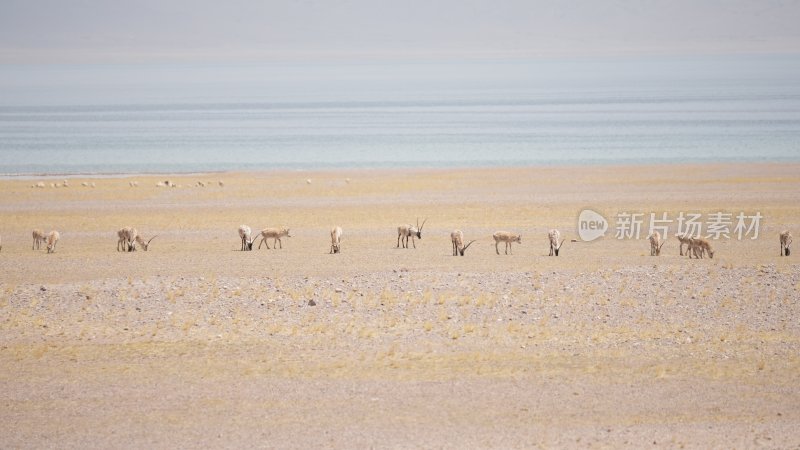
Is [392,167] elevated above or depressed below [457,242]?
above

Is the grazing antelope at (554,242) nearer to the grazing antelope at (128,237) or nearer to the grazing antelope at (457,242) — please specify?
the grazing antelope at (457,242)

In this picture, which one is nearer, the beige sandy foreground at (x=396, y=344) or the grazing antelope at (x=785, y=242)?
the beige sandy foreground at (x=396, y=344)

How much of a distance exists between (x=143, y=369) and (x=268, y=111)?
141713 mm

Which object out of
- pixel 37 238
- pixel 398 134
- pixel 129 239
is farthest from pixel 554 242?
pixel 398 134

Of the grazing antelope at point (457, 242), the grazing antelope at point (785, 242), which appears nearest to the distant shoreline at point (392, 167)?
the grazing antelope at point (457, 242)

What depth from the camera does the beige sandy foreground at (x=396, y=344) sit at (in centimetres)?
1490

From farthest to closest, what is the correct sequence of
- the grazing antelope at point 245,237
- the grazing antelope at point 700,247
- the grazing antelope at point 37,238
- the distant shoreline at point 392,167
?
the distant shoreline at point 392,167, the grazing antelope at point 37,238, the grazing antelope at point 245,237, the grazing antelope at point 700,247

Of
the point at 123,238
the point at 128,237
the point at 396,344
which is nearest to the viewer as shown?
the point at 396,344

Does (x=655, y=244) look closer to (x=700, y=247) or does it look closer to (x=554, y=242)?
(x=700, y=247)

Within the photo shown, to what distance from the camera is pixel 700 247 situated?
28375 mm

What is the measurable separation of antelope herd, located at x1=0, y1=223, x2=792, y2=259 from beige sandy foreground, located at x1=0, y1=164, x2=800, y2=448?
23.1 inches

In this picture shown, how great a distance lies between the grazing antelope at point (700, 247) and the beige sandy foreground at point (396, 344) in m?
0.72

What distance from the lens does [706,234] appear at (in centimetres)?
3366

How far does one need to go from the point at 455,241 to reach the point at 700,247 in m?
6.83
